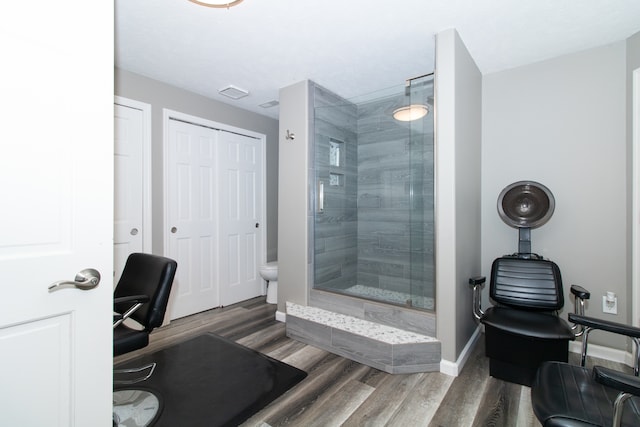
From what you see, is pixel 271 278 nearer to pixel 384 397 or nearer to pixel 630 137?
pixel 384 397

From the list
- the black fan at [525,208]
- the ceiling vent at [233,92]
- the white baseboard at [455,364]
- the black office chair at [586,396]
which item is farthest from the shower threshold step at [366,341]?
the ceiling vent at [233,92]

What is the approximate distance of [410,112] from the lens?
2703 millimetres

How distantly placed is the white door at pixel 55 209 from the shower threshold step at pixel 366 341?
1690 millimetres

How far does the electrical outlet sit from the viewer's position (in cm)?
233

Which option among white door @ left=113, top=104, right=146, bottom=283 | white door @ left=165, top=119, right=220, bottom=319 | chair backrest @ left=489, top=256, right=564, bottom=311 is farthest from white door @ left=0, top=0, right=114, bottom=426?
chair backrest @ left=489, top=256, right=564, bottom=311

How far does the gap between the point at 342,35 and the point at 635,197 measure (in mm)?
2454

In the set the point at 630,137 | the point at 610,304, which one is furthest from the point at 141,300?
the point at 630,137

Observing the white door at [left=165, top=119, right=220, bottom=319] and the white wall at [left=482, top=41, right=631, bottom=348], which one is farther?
the white door at [left=165, top=119, right=220, bottom=319]

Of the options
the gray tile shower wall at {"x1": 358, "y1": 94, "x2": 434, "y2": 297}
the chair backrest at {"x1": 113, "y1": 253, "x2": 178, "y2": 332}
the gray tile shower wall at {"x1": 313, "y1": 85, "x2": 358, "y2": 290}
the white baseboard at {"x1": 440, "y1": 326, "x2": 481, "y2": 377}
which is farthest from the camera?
the gray tile shower wall at {"x1": 313, "y1": 85, "x2": 358, "y2": 290}

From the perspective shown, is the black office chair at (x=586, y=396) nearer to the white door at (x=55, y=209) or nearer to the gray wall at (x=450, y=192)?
the gray wall at (x=450, y=192)

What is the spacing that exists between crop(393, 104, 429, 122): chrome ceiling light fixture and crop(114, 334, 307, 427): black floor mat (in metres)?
2.29

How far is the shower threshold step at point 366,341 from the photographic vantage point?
2.20 metres

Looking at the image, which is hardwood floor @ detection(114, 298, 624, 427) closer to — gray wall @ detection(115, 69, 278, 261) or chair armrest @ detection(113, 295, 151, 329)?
chair armrest @ detection(113, 295, 151, 329)

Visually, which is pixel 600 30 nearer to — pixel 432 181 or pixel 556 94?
pixel 556 94
